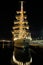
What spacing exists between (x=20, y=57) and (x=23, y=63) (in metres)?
0.31

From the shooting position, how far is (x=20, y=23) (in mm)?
13586

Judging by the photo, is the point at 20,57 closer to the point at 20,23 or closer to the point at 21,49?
the point at 21,49

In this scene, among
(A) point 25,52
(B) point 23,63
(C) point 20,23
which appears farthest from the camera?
(C) point 20,23

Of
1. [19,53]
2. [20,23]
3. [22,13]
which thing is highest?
[22,13]

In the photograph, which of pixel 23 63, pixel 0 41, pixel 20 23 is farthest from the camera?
pixel 0 41

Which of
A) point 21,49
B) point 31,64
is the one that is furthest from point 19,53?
point 31,64

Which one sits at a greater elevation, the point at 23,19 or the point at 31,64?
the point at 23,19

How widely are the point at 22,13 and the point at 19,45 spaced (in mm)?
8575

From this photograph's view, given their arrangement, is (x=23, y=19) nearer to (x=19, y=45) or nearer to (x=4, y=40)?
(x=4, y=40)

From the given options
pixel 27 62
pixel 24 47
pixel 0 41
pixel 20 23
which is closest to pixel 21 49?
pixel 24 47

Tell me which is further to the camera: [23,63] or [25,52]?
[25,52]

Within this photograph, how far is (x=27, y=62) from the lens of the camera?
18.0ft

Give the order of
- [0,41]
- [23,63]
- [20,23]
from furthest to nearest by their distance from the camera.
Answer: [0,41]
[20,23]
[23,63]

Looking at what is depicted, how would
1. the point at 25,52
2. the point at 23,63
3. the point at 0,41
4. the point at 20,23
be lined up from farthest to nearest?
1. the point at 0,41
2. the point at 20,23
3. the point at 25,52
4. the point at 23,63
